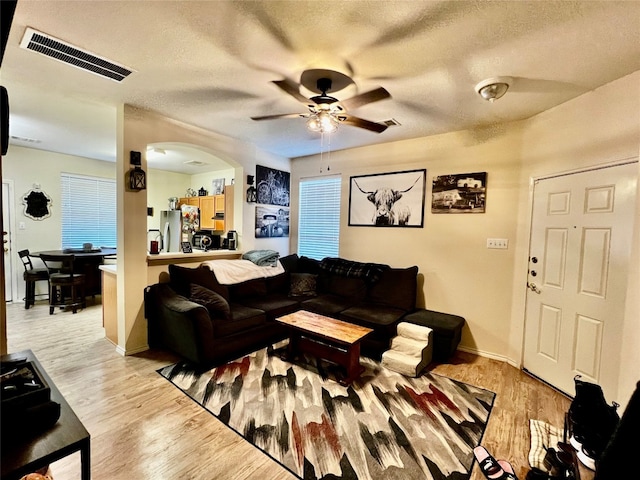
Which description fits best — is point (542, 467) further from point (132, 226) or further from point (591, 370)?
point (132, 226)

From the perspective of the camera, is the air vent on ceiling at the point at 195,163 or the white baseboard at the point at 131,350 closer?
the white baseboard at the point at 131,350

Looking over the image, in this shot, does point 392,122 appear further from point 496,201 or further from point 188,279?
point 188,279

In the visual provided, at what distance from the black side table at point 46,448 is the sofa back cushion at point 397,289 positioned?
122 inches

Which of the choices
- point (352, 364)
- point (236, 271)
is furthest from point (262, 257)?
point (352, 364)

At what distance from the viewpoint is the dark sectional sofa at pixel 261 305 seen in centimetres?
285

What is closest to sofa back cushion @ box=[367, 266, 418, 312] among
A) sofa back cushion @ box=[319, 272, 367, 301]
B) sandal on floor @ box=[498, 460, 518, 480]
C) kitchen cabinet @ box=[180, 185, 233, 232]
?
sofa back cushion @ box=[319, 272, 367, 301]

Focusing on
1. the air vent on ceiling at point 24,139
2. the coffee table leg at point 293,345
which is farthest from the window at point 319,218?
the air vent on ceiling at point 24,139

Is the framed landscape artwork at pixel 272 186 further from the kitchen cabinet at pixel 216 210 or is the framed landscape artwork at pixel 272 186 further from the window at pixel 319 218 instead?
the kitchen cabinet at pixel 216 210

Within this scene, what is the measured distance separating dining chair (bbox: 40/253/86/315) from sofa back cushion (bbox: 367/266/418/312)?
444 cm

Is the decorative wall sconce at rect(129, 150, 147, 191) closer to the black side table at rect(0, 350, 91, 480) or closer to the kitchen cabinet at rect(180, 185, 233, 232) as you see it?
the kitchen cabinet at rect(180, 185, 233, 232)

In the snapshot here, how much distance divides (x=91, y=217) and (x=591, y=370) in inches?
302

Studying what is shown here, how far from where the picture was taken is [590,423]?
143 centimetres

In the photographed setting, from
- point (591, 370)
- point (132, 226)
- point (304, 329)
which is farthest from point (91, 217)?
point (591, 370)

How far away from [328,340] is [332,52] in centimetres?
237
